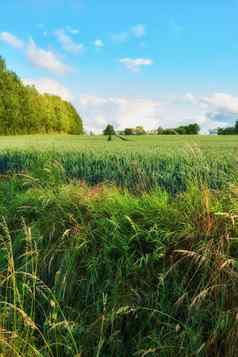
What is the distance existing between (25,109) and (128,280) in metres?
21.4

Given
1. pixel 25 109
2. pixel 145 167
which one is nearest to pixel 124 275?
pixel 145 167

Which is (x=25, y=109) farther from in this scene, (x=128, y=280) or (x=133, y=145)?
(x=128, y=280)

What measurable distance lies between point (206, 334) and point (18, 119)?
838 inches

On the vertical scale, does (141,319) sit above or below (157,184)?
below

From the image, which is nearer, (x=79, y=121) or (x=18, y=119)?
(x=18, y=119)

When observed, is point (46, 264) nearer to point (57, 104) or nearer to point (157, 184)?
point (157, 184)

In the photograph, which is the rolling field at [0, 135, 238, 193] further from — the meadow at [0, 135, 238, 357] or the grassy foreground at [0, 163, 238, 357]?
the grassy foreground at [0, 163, 238, 357]

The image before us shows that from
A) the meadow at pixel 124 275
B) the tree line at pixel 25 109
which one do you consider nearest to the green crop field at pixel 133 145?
the meadow at pixel 124 275

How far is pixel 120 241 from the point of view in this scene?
2824 mm

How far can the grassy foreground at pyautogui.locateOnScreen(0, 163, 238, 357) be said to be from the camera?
7.58 feet

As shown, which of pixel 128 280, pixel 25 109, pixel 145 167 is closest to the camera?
pixel 128 280

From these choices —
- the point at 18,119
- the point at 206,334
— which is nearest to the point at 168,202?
the point at 206,334

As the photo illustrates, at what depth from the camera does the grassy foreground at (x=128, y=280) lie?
2.31 m

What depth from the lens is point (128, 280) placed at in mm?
2676
